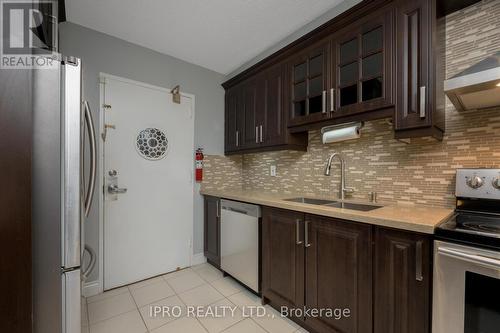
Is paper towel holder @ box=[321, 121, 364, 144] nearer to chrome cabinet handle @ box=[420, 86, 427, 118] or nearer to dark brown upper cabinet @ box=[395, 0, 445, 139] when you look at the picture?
dark brown upper cabinet @ box=[395, 0, 445, 139]

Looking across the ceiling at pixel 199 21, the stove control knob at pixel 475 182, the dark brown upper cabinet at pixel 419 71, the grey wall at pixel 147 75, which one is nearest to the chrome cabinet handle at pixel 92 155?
the grey wall at pixel 147 75

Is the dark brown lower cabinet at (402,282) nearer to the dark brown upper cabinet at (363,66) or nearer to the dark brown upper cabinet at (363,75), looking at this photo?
the dark brown upper cabinet at (363,75)

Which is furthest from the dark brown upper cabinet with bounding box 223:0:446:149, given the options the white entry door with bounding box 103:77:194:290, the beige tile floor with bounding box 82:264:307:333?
the beige tile floor with bounding box 82:264:307:333

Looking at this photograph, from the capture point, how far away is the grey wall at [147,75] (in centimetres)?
200

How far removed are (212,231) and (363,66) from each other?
211 centimetres

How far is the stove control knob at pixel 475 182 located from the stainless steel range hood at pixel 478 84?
42 centimetres

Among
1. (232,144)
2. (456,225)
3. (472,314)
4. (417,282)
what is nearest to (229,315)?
(417,282)

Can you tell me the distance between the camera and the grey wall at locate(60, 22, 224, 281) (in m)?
2.00

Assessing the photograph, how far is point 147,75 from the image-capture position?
2334 mm

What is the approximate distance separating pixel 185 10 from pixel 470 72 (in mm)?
1910

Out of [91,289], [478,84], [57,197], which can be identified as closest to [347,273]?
[478,84]

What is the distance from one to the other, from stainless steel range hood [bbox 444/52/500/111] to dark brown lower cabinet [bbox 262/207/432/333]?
71cm

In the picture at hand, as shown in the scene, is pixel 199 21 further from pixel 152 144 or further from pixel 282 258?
pixel 282 258

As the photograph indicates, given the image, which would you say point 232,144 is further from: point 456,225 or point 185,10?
point 456,225
